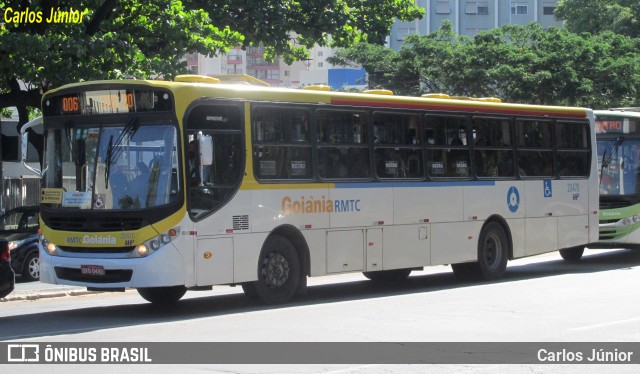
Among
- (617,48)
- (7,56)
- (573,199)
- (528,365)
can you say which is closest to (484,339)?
(528,365)

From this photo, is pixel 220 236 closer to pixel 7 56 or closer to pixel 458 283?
pixel 458 283

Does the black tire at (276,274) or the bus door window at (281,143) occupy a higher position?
the bus door window at (281,143)

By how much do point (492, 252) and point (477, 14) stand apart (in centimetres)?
7920

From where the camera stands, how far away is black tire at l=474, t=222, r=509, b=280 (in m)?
19.4

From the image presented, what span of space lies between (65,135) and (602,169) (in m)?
13.4

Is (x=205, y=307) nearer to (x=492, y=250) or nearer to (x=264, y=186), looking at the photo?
(x=264, y=186)

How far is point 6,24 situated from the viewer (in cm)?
2188

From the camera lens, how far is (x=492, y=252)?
64.7 feet

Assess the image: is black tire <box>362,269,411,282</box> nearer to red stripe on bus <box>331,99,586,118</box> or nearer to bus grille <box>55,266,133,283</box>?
red stripe on bus <box>331,99,586,118</box>

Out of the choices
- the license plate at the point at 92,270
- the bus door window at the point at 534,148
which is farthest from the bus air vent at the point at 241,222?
the bus door window at the point at 534,148

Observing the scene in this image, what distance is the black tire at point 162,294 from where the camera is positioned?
51.6 ft

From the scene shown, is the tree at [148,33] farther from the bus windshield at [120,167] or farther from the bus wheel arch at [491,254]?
the bus wheel arch at [491,254]

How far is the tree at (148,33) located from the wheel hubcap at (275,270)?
7.92 meters

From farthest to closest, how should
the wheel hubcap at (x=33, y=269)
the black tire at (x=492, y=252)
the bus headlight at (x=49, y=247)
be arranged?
the wheel hubcap at (x=33, y=269) < the black tire at (x=492, y=252) < the bus headlight at (x=49, y=247)
